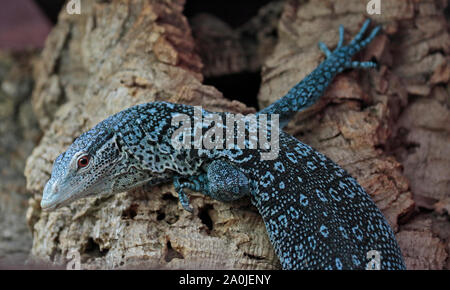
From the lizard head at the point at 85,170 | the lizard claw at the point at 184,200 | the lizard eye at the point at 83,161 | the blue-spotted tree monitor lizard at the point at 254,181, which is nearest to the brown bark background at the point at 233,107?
the lizard claw at the point at 184,200

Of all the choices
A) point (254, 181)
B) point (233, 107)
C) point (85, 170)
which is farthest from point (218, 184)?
point (233, 107)

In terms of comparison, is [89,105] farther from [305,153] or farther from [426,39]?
[426,39]

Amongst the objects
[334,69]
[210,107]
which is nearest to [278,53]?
[334,69]

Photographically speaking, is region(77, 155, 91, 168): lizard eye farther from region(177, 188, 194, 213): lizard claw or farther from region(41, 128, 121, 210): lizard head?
region(177, 188, 194, 213): lizard claw

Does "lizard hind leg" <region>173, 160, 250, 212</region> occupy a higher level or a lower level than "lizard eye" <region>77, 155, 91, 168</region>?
lower

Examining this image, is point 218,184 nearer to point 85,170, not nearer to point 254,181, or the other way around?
point 254,181

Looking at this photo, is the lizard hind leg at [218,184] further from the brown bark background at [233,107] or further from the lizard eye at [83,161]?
the lizard eye at [83,161]

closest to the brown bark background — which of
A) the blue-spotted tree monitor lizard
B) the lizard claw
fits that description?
the lizard claw
